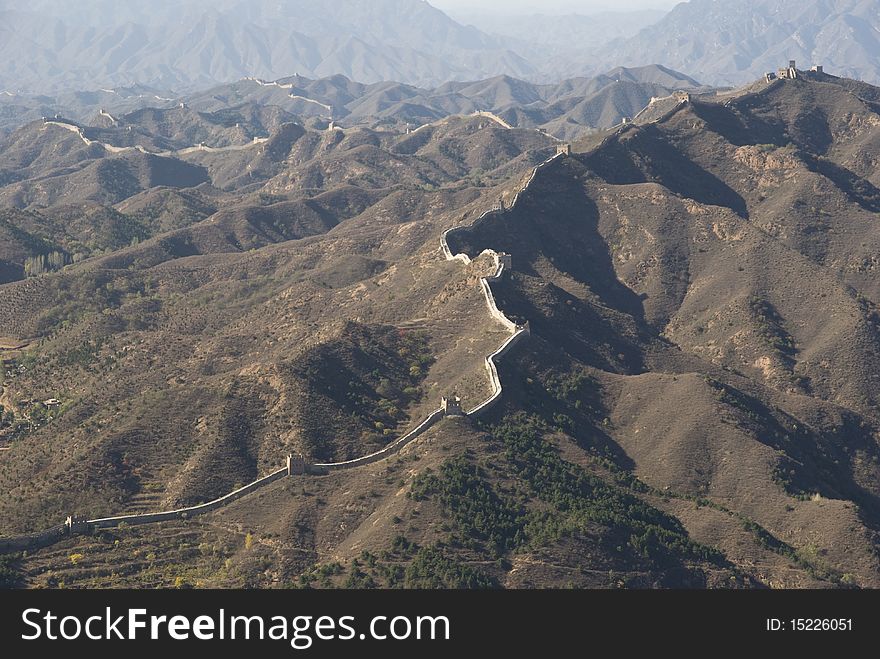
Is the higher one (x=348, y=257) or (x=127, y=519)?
(x=348, y=257)

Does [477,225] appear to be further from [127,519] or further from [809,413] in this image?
[127,519]

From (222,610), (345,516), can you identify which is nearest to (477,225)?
(345,516)

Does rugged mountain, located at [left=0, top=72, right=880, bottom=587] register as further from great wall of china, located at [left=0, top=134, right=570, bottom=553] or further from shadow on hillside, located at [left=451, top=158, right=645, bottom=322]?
great wall of china, located at [left=0, top=134, right=570, bottom=553]

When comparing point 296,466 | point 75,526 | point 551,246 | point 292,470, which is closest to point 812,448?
point 296,466

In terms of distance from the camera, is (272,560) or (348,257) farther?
(348,257)

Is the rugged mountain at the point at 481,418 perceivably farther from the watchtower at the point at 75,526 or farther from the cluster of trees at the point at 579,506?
the watchtower at the point at 75,526

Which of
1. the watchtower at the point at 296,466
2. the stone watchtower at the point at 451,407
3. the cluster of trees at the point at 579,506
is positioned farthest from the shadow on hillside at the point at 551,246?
the watchtower at the point at 296,466

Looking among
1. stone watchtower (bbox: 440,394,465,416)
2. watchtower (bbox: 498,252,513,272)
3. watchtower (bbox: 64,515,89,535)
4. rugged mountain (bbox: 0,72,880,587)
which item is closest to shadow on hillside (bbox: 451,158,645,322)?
rugged mountain (bbox: 0,72,880,587)
